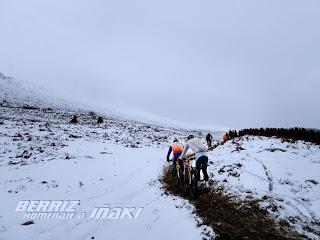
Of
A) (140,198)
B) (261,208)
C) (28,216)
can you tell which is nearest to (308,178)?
(261,208)

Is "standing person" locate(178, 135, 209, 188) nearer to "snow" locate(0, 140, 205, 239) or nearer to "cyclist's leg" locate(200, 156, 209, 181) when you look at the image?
"cyclist's leg" locate(200, 156, 209, 181)

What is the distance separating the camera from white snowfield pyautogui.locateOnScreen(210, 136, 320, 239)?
8.22 meters

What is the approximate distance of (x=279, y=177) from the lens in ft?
37.4

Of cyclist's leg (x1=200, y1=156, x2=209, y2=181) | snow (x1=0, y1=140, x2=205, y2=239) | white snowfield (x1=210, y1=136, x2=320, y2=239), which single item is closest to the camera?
snow (x1=0, y1=140, x2=205, y2=239)

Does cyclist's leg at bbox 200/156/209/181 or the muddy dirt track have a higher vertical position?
cyclist's leg at bbox 200/156/209/181

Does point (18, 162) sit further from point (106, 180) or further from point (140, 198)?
point (140, 198)

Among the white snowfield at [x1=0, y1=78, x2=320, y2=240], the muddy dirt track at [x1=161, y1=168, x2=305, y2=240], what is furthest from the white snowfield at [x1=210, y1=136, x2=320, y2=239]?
the muddy dirt track at [x1=161, y1=168, x2=305, y2=240]

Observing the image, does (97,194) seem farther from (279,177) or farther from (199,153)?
(279,177)

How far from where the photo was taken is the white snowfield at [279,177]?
8.22 metres

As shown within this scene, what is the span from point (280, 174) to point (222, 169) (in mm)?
2896

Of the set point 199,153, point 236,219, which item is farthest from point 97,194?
point 236,219

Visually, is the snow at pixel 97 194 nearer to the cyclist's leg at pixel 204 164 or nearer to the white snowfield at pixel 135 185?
the white snowfield at pixel 135 185

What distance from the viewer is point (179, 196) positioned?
1102 centimetres

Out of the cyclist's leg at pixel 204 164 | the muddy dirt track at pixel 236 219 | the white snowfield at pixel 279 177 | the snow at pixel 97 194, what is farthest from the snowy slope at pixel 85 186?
the white snowfield at pixel 279 177
